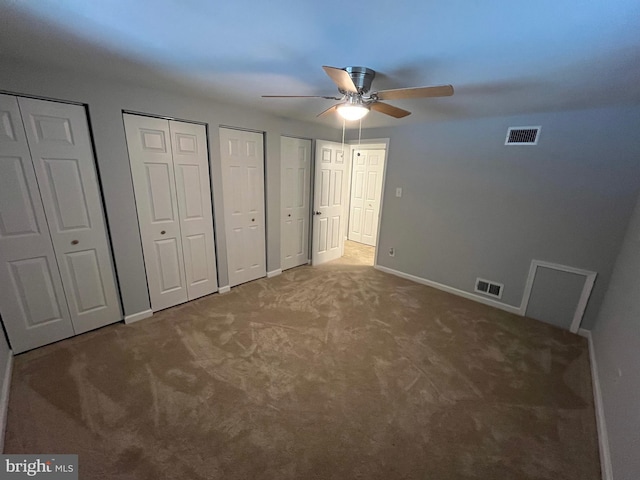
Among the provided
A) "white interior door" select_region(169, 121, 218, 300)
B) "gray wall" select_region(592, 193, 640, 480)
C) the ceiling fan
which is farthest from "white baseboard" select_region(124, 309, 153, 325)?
"gray wall" select_region(592, 193, 640, 480)

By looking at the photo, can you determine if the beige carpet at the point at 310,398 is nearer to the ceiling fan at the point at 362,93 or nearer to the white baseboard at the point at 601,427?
the white baseboard at the point at 601,427

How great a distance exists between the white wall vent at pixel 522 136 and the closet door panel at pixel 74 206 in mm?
3983

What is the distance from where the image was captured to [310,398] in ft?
5.96

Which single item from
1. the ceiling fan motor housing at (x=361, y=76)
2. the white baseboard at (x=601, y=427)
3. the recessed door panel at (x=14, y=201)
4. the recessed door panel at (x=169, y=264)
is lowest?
the white baseboard at (x=601, y=427)

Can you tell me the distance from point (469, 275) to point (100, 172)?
4051mm

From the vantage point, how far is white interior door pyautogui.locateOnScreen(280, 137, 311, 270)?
11.6 ft

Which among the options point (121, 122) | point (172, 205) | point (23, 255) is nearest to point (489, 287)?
point (172, 205)

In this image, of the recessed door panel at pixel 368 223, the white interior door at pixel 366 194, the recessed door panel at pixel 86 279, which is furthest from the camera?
the recessed door panel at pixel 368 223

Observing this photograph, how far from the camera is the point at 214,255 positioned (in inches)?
123

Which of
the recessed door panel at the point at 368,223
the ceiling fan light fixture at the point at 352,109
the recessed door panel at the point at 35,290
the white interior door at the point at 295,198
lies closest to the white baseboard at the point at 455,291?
the white interior door at the point at 295,198

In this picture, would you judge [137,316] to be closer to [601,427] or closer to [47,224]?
[47,224]

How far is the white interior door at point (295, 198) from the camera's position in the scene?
3543 millimetres

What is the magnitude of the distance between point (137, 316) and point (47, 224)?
1.09 m

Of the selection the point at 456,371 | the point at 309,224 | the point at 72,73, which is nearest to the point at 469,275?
the point at 456,371
